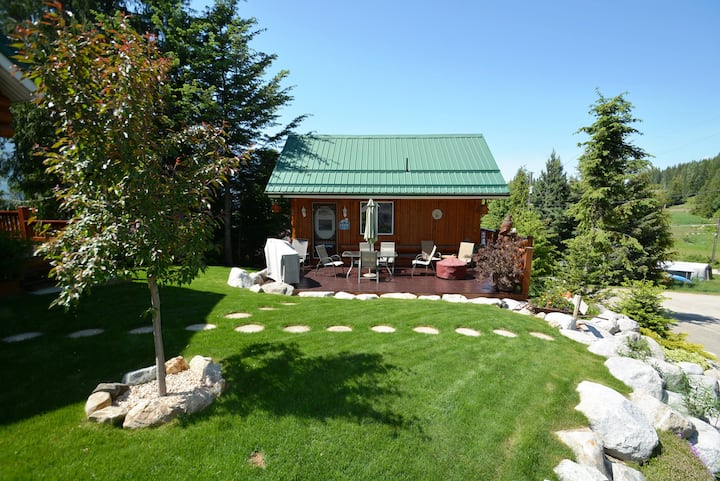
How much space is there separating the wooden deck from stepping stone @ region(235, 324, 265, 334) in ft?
9.95

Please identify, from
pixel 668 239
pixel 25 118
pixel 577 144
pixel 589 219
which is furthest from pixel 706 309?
pixel 25 118

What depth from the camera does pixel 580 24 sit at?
1114cm

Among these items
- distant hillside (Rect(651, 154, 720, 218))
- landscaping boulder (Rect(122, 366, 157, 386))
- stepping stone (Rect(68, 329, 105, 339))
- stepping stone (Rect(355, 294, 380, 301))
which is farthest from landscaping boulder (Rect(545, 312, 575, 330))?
distant hillside (Rect(651, 154, 720, 218))

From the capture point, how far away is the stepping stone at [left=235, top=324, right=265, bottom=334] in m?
5.41

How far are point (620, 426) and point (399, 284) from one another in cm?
602

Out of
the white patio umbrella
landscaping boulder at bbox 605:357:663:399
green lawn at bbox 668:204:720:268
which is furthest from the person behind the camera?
green lawn at bbox 668:204:720:268

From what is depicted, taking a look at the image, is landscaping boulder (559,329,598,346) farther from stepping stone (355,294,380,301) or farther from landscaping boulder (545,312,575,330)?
stepping stone (355,294,380,301)

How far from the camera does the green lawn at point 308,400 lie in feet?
9.65

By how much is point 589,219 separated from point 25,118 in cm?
2350

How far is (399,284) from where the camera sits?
9.48 metres

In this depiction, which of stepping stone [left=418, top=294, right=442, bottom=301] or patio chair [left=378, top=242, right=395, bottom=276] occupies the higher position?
patio chair [left=378, top=242, right=395, bottom=276]

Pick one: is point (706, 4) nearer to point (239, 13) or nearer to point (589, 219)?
point (589, 219)

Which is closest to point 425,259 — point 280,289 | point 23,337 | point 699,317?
point 280,289

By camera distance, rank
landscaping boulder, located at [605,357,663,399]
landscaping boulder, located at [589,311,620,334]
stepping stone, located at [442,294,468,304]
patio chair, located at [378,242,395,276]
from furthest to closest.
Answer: patio chair, located at [378,242,395,276]
stepping stone, located at [442,294,468,304]
landscaping boulder, located at [589,311,620,334]
landscaping boulder, located at [605,357,663,399]
